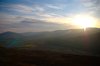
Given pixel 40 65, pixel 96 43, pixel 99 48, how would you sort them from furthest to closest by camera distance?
pixel 96 43 → pixel 99 48 → pixel 40 65

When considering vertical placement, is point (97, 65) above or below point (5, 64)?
below

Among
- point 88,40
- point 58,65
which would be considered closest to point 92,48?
point 88,40

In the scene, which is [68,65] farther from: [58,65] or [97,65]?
[97,65]

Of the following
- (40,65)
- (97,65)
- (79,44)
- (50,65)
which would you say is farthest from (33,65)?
(79,44)

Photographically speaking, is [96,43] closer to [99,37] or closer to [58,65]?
[99,37]

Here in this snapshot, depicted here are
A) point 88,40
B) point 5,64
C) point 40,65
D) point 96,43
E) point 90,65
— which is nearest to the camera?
point 5,64

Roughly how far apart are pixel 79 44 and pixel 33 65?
46718mm

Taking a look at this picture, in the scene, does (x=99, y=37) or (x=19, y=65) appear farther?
(x=99, y=37)

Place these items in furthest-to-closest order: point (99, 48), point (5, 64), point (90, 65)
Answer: point (99, 48), point (90, 65), point (5, 64)

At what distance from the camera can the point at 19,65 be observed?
20.3 m

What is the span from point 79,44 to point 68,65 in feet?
143

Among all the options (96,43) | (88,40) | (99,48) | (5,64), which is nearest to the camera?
(5,64)

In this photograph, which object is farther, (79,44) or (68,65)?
(79,44)

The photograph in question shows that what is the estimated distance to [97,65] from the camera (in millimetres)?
24422
